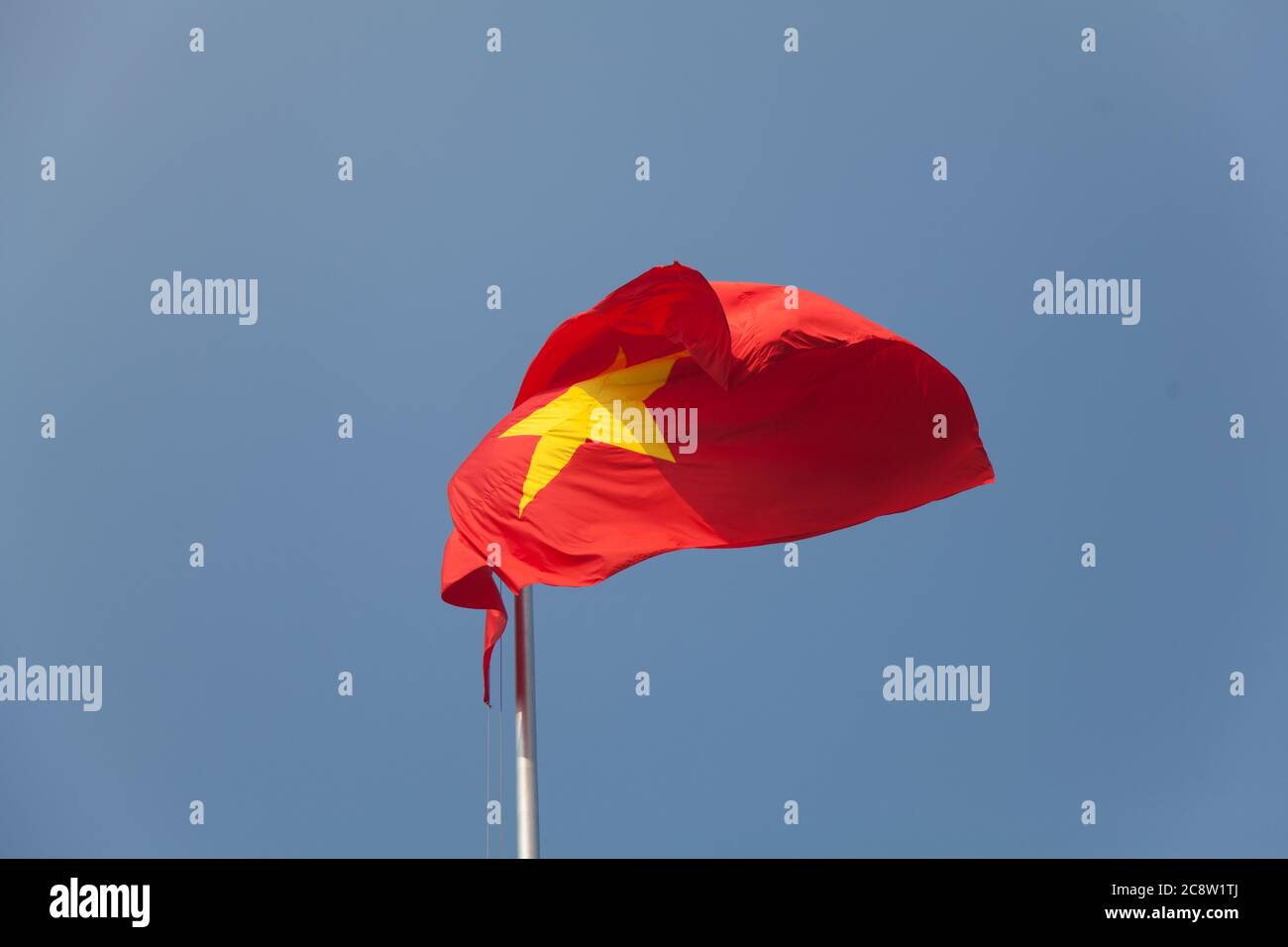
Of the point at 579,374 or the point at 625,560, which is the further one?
the point at 579,374

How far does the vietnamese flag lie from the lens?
2178cm

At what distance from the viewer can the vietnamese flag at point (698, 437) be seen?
2178 centimetres

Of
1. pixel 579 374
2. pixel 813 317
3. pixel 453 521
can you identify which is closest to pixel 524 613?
pixel 453 521

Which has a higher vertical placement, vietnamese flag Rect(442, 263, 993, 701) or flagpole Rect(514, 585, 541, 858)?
vietnamese flag Rect(442, 263, 993, 701)

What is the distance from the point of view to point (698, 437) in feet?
76.8

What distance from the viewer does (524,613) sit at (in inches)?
868

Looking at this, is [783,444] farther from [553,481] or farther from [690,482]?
[553,481]
